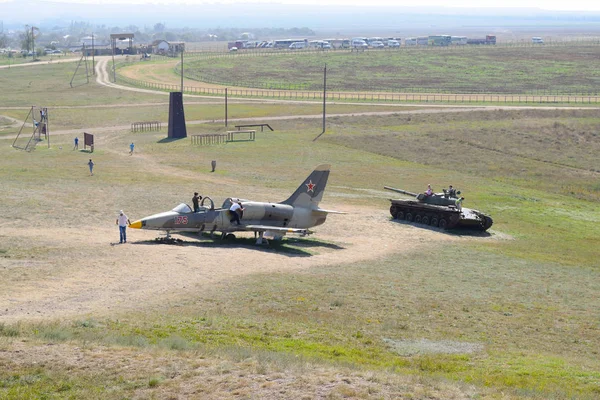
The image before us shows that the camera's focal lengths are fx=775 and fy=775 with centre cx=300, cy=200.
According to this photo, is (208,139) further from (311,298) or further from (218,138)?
(311,298)

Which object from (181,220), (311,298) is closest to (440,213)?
(181,220)

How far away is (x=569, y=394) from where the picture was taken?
62.0 ft

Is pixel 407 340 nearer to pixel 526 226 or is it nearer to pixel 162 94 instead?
pixel 526 226

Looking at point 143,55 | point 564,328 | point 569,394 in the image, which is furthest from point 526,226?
point 143,55

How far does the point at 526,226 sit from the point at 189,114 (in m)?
53.4

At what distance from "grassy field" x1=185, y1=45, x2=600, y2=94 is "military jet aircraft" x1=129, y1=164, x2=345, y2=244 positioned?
84668 mm

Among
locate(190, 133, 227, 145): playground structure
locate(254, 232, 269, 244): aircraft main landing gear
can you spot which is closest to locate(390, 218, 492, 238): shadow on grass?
locate(254, 232, 269, 244): aircraft main landing gear

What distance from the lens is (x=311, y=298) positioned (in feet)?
87.7

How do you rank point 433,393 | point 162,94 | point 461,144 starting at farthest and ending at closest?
point 162,94, point 461,144, point 433,393

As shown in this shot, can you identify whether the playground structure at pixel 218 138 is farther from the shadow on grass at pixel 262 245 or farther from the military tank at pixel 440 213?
the shadow on grass at pixel 262 245

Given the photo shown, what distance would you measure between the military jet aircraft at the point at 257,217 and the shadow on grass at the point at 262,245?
1.29 ft

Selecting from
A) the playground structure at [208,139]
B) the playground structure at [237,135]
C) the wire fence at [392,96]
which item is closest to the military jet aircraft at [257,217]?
the playground structure at [208,139]

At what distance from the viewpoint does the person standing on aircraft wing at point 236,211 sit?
3419cm

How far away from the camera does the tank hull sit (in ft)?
138
